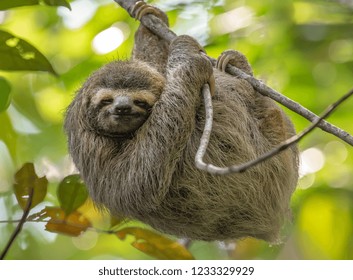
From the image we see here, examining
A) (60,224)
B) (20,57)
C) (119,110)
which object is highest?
(20,57)

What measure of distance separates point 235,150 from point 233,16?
4111mm

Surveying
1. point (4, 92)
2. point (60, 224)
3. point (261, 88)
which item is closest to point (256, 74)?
point (261, 88)

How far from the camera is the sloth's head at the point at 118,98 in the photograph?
20.5ft

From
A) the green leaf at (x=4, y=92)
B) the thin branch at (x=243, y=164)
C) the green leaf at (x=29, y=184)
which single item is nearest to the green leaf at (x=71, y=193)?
the green leaf at (x=29, y=184)

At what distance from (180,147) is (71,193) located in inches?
56.6

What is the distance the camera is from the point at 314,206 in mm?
9555

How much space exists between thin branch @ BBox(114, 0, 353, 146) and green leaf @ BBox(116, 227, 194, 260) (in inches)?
76.2

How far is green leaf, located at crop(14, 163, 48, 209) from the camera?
6.37 meters

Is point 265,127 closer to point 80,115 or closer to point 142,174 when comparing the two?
point 142,174

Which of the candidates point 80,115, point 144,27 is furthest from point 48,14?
point 80,115

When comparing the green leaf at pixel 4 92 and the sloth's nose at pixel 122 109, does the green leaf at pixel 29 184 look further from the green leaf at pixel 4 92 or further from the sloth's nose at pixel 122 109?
the sloth's nose at pixel 122 109

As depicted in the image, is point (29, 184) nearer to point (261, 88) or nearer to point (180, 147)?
point (180, 147)

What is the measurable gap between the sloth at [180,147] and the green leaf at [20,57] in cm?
66

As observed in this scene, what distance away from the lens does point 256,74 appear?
31.4 feet
